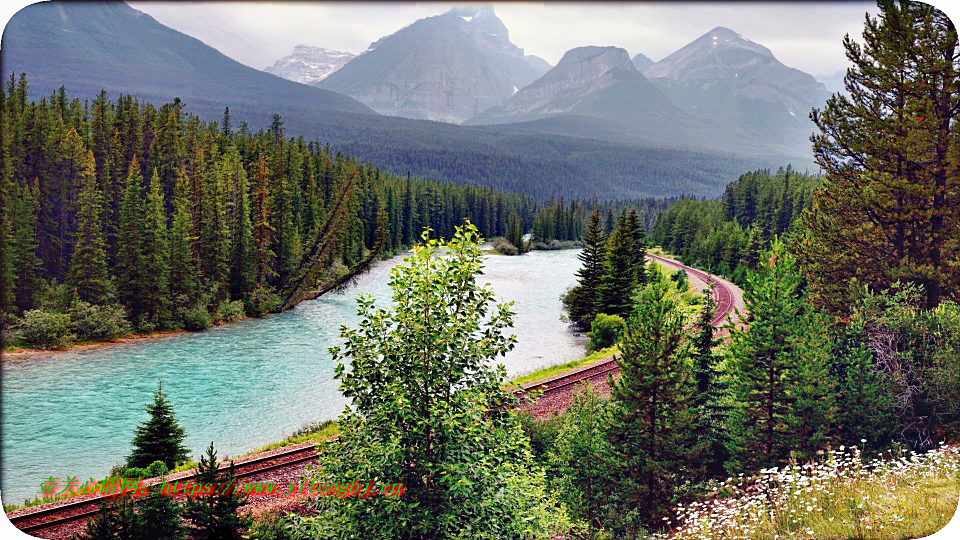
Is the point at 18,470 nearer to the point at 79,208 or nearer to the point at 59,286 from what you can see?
Result: the point at 59,286

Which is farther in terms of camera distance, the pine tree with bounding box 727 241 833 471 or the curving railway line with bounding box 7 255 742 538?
the pine tree with bounding box 727 241 833 471

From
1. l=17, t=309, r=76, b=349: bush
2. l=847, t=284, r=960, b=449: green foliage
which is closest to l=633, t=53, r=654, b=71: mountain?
l=847, t=284, r=960, b=449: green foliage

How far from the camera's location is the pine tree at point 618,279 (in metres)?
22.7

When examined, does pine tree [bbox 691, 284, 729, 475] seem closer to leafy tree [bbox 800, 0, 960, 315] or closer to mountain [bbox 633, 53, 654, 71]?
leafy tree [bbox 800, 0, 960, 315]

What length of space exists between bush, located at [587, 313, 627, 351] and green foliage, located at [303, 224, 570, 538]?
15.4 m

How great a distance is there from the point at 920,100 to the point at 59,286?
20.4m

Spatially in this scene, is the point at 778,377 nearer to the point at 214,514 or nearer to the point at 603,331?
the point at 214,514

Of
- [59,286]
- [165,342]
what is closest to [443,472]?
[59,286]

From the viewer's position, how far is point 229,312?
20297 millimetres

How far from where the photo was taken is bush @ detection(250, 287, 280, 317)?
61.9ft

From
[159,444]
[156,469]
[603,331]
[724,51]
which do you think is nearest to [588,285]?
[603,331]

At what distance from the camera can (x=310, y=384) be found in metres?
17.1

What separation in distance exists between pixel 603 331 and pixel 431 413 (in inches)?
655

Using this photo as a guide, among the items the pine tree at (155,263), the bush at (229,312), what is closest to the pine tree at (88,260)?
the pine tree at (155,263)
